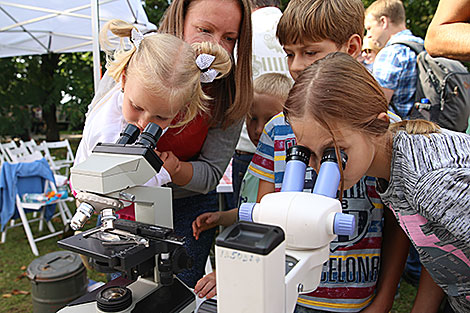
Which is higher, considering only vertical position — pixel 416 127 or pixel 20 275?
pixel 416 127

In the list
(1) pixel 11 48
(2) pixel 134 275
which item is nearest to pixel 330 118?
(2) pixel 134 275

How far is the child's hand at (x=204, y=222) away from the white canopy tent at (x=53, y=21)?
10.1 ft

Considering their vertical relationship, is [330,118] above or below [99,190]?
above

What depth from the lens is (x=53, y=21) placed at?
4.88 m

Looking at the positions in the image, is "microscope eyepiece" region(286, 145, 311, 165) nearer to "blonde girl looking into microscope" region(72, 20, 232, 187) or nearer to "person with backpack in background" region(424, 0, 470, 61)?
"blonde girl looking into microscope" region(72, 20, 232, 187)

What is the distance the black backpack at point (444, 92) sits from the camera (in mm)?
2336

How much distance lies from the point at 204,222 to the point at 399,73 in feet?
6.18

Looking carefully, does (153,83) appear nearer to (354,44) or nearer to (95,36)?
(354,44)

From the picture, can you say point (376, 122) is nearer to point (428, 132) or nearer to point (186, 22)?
point (428, 132)

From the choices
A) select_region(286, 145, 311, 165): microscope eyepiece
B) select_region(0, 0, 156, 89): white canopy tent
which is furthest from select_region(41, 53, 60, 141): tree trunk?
select_region(286, 145, 311, 165): microscope eyepiece

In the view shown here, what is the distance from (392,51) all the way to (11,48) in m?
5.26

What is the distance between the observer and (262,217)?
0.60m

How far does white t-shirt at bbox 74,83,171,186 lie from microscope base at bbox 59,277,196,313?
0.93 ft

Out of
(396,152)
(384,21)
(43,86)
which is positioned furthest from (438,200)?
(43,86)
